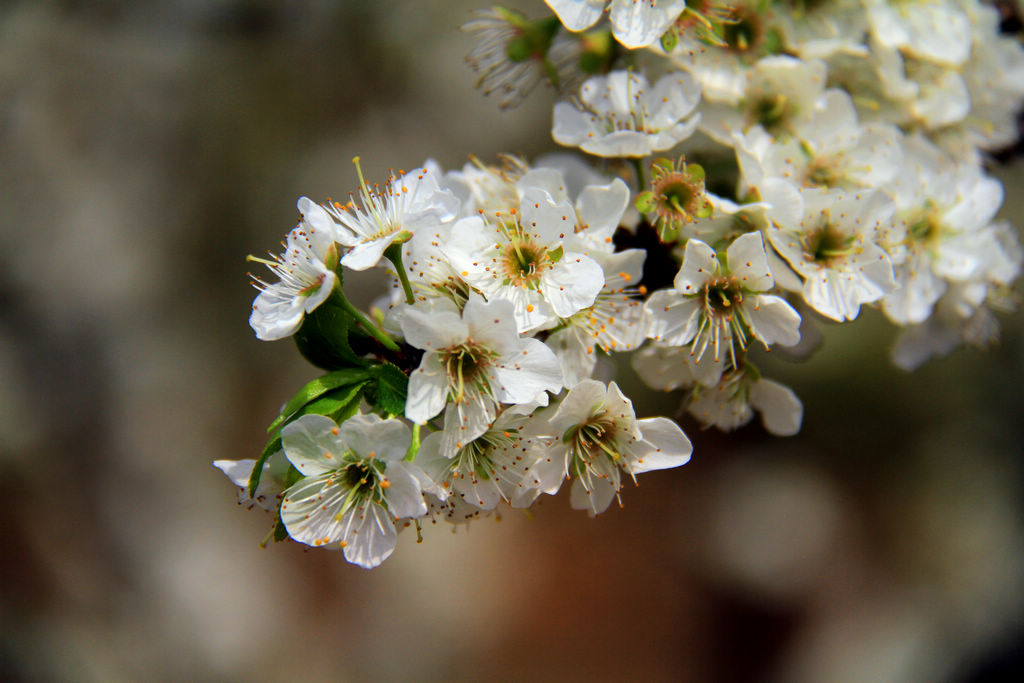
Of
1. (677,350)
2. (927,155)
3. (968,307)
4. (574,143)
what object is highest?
(574,143)

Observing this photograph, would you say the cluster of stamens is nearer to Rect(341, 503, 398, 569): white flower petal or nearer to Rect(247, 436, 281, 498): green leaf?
Rect(341, 503, 398, 569): white flower petal

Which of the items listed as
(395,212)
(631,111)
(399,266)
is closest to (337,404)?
(399,266)

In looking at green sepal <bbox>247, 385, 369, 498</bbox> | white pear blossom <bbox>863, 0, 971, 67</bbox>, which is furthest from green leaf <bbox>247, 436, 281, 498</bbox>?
white pear blossom <bbox>863, 0, 971, 67</bbox>

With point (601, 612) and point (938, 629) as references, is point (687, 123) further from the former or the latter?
point (938, 629)

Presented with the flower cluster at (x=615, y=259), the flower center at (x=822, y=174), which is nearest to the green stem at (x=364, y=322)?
the flower cluster at (x=615, y=259)

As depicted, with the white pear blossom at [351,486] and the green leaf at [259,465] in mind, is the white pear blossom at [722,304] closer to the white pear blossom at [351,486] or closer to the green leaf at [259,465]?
the white pear blossom at [351,486]

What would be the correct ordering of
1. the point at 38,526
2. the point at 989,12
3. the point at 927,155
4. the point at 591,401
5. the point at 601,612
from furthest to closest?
the point at 601,612
the point at 38,526
the point at 989,12
the point at 927,155
the point at 591,401

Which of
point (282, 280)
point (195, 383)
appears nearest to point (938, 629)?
point (282, 280)
